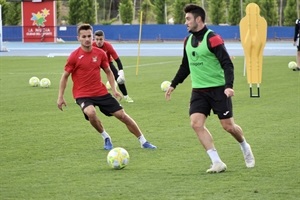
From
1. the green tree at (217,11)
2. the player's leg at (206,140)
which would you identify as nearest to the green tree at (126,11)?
the green tree at (217,11)

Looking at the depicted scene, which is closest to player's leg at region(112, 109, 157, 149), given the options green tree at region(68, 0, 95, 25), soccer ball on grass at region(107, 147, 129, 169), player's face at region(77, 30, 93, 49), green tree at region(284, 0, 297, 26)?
player's face at region(77, 30, 93, 49)

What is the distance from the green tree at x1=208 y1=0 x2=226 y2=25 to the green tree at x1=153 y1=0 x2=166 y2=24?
174 inches

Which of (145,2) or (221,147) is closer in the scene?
(221,147)

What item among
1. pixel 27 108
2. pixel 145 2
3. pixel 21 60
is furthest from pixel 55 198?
pixel 145 2

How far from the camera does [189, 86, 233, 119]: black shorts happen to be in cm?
1073

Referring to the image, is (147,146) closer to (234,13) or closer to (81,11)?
(234,13)

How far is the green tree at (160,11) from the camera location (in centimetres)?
7625

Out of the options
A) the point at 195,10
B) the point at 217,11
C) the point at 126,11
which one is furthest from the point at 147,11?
the point at 195,10

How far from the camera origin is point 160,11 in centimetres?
7625

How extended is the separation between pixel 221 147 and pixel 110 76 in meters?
2.03

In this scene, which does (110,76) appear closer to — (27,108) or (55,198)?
(55,198)

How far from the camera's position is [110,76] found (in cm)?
1302

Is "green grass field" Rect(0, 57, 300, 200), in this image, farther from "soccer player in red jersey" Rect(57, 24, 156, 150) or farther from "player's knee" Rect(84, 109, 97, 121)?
"soccer player in red jersey" Rect(57, 24, 156, 150)

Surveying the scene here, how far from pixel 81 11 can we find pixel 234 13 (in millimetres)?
13319
